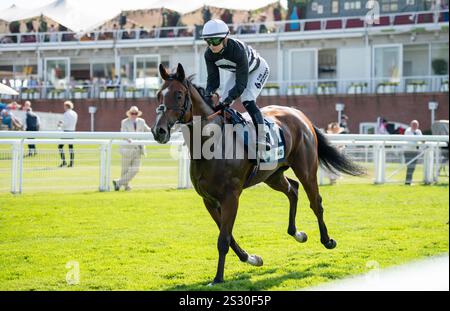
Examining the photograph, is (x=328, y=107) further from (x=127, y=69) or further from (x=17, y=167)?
(x=17, y=167)

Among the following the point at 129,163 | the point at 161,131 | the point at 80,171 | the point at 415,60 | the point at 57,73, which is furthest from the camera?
the point at 57,73

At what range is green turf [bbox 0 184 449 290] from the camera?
680 centimetres

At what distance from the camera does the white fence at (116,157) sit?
13.4m

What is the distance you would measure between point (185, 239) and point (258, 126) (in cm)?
219

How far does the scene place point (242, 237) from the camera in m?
9.31

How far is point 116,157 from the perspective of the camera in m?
14.9

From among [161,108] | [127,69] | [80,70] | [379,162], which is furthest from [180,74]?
[80,70]

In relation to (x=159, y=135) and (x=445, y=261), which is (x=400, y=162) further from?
(x=159, y=135)

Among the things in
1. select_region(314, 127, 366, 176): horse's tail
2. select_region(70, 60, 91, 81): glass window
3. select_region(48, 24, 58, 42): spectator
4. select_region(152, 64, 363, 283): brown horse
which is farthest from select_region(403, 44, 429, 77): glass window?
select_region(152, 64, 363, 283): brown horse

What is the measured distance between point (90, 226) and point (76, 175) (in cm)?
473

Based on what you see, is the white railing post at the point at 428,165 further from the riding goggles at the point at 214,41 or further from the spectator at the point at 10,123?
the riding goggles at the point at 214,41

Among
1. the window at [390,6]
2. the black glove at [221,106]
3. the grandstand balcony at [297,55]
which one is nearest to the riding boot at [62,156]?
the black glove at [221,106]

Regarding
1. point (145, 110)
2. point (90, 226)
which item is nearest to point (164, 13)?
point (145, 110)

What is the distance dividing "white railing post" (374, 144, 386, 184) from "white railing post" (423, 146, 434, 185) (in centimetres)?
114
